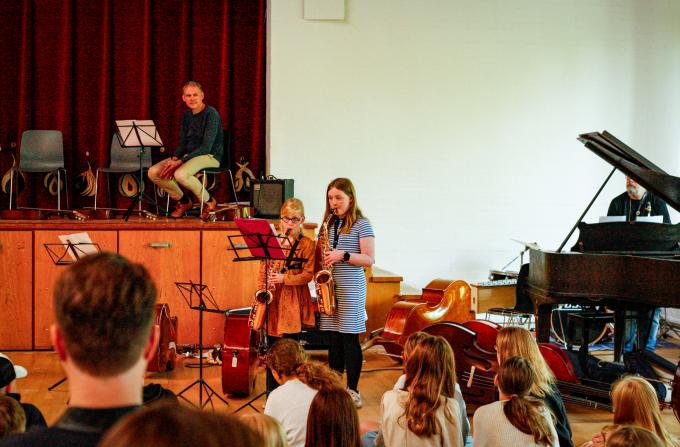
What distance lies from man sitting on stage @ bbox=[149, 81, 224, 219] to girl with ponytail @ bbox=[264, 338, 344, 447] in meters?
4.21

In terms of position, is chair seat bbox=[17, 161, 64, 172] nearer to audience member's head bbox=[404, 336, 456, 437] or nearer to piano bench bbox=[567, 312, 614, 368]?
piano bench bbox=[567, 312, 614, 368]

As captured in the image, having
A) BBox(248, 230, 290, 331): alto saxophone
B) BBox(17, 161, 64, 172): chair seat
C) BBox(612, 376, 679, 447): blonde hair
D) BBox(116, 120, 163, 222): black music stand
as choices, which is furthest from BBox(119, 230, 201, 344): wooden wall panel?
BBox(612, 376, 679, 447): blonde hair

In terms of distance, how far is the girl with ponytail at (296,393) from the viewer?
11.0ft

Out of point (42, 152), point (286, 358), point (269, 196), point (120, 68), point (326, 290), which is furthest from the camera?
point (120, 68)

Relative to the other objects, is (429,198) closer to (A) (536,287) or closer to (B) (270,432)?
(A) (536,287)

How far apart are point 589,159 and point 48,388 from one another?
660cm

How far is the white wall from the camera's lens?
869cm

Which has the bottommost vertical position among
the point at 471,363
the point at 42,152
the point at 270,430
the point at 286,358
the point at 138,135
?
the point at 471,363

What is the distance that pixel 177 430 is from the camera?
0.92 metres

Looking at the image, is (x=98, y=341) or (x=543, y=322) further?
(x=543, y=322)

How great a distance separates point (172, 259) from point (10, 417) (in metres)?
4.78

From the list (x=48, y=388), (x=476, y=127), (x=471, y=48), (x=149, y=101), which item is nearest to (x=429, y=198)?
(x=476, y=127)

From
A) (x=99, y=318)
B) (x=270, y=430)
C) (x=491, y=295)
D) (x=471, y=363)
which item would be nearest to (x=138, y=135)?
(x=491, y=295)

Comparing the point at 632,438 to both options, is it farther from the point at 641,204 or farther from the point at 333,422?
the point at 641,204
